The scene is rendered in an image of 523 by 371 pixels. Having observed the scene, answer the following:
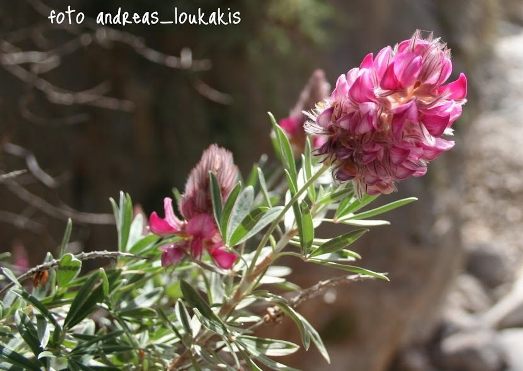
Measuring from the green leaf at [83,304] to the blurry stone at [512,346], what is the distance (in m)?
3.40

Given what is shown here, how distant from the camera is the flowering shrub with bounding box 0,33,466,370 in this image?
1.98ft

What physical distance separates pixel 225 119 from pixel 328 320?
89 centimetres

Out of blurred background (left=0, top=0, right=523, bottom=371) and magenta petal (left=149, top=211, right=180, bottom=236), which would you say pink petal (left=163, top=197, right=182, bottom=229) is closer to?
magenta petal (left=149, top=211, right=180, bottom=236)

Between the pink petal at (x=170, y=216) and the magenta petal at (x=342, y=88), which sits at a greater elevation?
the magenta petal at (x=342, y=88)

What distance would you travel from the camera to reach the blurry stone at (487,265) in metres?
4.64

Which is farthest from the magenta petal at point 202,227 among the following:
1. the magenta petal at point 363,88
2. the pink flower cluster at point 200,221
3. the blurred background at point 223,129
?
the blurred background at point 223,129

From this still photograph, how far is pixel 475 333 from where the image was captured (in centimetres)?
397

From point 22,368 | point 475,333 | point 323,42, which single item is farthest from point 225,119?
point 22,368

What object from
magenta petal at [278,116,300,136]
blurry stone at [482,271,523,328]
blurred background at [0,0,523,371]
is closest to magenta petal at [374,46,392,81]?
magenta petal at [278,116,300,136]

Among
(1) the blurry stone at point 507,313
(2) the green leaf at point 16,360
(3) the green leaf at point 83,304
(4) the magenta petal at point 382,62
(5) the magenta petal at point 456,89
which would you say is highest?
(4) the magenta petal at point 382,62

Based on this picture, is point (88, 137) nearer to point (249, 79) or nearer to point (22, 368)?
point (249, 79)

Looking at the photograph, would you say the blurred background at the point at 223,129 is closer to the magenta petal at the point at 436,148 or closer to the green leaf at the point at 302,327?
the green leaf at the point at 302,327

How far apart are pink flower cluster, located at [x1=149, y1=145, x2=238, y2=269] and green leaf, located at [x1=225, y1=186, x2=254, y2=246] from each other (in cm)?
4

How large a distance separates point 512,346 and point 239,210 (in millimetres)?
3511
